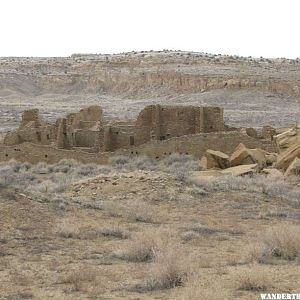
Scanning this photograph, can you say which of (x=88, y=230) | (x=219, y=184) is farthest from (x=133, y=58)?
(x=88, y=230)

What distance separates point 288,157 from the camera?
768 inches

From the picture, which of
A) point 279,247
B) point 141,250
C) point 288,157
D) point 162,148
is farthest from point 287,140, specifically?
point 141,250

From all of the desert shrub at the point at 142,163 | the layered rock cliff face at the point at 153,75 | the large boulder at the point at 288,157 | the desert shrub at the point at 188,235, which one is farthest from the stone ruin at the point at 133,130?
the layered rock cliff face at the point at 153,75

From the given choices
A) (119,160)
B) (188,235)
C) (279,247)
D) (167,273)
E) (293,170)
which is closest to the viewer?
(167,273)

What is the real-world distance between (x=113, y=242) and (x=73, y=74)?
2818 inches

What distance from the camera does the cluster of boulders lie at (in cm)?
1934

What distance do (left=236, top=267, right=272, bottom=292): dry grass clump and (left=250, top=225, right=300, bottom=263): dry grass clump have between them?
1.28 metres

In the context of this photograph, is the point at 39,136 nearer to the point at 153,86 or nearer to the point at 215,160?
the point at 215,160

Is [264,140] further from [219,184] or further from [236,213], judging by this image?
[236,213]

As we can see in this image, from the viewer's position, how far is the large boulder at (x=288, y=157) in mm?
19422

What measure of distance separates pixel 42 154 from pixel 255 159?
8.32m

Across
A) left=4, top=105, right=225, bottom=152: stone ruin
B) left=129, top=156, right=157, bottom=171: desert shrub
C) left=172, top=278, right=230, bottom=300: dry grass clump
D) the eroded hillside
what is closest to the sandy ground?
left=172, top=278, right=230, bottom=300: dry grass clump

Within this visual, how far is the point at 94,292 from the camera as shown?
7457 mm

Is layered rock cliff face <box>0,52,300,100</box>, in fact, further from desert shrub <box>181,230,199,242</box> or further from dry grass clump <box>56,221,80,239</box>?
dry grass clump <box>56,221,80,239</box>
